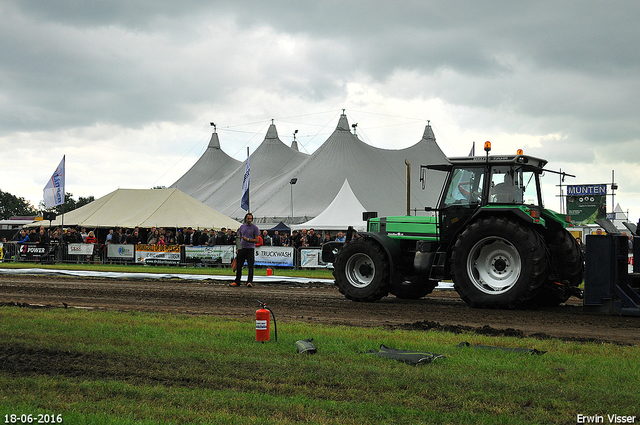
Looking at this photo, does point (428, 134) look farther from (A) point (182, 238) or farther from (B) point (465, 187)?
(B) point (465, 187)

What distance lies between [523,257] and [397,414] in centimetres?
614

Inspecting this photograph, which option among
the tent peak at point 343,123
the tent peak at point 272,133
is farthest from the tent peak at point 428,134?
the tent peak at point 272,133

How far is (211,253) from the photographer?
25000 mm

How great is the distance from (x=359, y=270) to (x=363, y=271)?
10 centimetres

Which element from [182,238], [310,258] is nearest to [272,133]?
[182,238]

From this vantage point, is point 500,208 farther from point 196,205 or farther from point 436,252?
point 196,205

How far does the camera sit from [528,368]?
5629mm

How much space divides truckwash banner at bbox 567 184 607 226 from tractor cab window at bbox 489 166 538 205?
38.9 m

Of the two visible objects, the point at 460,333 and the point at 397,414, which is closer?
the point at 397,414

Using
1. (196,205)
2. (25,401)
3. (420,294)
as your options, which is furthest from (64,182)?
(25,401)

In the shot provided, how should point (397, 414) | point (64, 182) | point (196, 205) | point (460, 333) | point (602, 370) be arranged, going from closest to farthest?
point (397, 414)
point (602, 370)
point (460, 333)
point (64, 182)
point (196, 205)

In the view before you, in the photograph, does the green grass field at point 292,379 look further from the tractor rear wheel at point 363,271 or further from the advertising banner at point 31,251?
the advertising banner at point 31,251

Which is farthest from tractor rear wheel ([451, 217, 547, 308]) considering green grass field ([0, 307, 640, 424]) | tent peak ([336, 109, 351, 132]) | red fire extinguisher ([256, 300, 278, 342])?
tent peak ([336, 109, 351, 132])

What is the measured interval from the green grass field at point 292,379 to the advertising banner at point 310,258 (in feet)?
49.4
